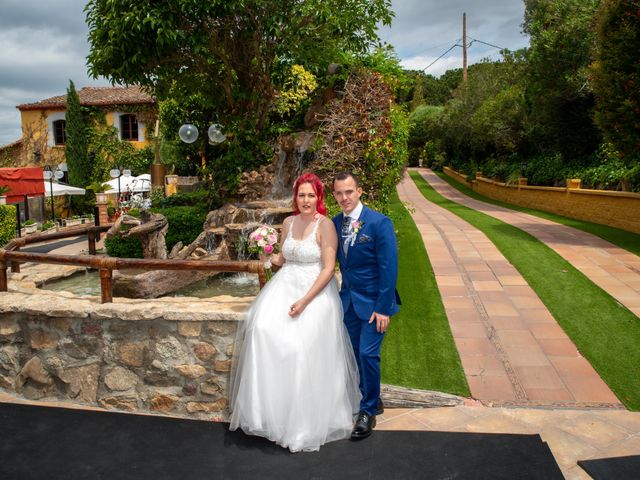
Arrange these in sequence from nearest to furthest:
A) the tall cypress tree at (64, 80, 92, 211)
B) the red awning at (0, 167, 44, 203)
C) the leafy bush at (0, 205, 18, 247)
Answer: the leafy bush at (0, 205, 18, 247), the red awning at (0, 167, 44, 203), the tall cypress tree at (64, 80, 92, 211)

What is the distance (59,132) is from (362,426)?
33570 millimetres

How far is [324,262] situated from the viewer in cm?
398

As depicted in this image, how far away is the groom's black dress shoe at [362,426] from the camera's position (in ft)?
12.9

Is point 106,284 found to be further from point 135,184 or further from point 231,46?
point 135,184

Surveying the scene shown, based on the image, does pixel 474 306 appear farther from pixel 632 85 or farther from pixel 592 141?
pixel 592 141

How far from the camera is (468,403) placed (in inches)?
181

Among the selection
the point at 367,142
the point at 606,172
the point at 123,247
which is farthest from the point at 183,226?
the point at 606,172

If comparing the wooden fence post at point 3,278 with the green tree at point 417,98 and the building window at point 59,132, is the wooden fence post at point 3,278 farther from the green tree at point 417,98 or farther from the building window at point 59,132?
the green tree at point 417,98

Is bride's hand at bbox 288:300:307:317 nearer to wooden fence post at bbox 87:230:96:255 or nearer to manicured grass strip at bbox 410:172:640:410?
manicured grass strip at bbox 410:172:640:410

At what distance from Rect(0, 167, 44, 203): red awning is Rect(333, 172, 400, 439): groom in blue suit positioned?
707 inches

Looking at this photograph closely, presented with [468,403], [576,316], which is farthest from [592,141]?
[468,403]

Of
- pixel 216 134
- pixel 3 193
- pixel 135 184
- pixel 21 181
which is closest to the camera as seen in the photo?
pixel 216 134

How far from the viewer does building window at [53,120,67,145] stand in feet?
103

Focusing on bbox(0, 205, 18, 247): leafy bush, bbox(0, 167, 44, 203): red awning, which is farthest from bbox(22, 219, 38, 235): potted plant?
bbox(0, 205, 18, 247): leafy bush
